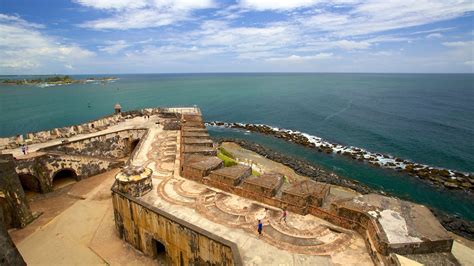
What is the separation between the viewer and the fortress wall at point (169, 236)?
12109 millimetres

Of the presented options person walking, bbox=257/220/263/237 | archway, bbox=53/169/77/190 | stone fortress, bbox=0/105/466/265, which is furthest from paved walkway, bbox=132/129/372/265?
archway, bbox=53/169/77/190

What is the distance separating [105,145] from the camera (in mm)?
32594

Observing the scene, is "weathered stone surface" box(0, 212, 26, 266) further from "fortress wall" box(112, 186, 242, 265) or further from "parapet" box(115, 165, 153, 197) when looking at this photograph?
"parapet" box(115, 165, 153, 197)

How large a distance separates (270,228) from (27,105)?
98890 mm

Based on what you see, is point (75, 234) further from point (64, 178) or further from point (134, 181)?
point (64, 178)

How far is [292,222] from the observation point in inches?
532

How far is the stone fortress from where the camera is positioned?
11.1 metres

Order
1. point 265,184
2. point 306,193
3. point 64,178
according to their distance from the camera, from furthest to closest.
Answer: point 64,178, point 265,184, point 306,193

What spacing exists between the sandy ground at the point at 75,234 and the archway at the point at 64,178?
1.90m

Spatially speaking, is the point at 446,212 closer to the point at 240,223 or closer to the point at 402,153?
the point at 402,153

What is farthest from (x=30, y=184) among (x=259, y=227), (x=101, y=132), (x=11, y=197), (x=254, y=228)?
(x=259, y=227)

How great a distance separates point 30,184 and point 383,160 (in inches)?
1658

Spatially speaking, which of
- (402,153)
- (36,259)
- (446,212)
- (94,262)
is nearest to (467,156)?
(402,153)

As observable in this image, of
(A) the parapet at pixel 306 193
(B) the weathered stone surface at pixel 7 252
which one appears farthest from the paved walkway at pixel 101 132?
(A) the parapet at pixel 306 193
